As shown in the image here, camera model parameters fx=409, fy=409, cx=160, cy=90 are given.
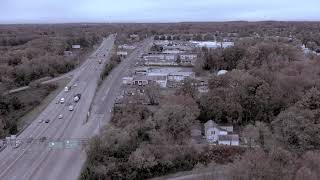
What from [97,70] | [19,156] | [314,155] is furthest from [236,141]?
[97,70]

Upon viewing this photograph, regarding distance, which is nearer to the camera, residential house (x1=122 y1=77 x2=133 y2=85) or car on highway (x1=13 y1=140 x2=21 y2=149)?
car on highway (x1=13 y1=140 x2=21 y2=149)

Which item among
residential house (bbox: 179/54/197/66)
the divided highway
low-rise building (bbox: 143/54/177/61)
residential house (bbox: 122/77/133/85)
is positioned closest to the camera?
the divided highway

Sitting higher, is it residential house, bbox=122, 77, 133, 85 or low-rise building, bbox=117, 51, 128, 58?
residential house, bbox=122, 77, 133, 85

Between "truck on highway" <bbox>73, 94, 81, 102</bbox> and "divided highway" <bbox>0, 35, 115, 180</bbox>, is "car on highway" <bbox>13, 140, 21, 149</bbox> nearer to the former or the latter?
"divided highway" <bbox>0, 35, 115, 180</bbox>

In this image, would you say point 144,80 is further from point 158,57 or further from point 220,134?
point 220,134

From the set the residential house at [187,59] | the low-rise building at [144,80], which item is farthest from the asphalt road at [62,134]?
the residential house at [187,59]

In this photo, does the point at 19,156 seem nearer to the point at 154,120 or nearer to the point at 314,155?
the point at 154,120

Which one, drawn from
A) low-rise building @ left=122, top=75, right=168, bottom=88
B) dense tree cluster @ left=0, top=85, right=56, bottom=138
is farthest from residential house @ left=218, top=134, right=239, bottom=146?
low-rise building @ left=122, top=75, right=168, bottom=88

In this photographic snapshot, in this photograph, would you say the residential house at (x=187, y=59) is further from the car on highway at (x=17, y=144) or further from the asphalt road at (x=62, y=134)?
the car on highway at (x=17, y=144)

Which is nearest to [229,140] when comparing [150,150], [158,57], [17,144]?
[150,150]
